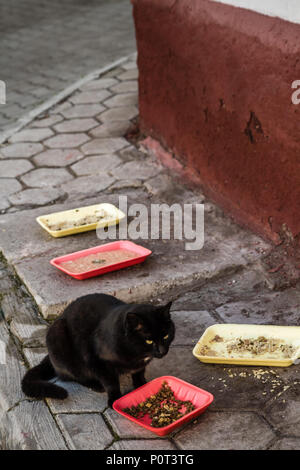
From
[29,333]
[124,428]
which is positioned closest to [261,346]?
[124,428]

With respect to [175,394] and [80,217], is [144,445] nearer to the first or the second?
[175,394]

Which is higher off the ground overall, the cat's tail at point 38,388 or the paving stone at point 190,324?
the cat's tail at point 38,388

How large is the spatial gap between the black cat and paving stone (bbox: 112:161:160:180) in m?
2.44

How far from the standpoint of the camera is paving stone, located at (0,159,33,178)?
587 centimetres

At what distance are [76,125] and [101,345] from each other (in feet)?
12.8

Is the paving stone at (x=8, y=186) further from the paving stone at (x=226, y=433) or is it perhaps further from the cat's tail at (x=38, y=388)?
the paving stone at (x=226, y=433)

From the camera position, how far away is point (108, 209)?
5.07 metres

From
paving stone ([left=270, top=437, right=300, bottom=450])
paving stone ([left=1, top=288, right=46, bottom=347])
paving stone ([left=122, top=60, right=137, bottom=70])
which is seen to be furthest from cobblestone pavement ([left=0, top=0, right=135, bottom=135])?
paving stone ([left=270, top=437, right=300, bottom=450])

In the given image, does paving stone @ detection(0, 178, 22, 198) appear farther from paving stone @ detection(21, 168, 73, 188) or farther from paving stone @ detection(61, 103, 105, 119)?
paving stone @ detection(61, 103, 105, 119)

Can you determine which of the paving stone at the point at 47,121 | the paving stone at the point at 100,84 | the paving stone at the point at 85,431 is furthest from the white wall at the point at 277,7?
the paving stone at the point at 100,84

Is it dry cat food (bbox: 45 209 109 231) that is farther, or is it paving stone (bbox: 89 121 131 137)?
paving stone (bbox: 89 121 131 137)

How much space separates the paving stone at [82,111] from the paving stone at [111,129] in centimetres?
35

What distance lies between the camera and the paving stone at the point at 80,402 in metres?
3.27
